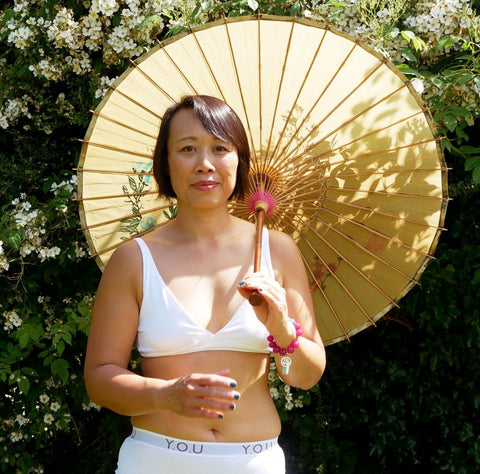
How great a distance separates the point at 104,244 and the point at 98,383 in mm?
541

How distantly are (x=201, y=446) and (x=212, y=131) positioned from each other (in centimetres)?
78

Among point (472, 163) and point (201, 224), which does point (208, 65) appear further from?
point (472, 163)

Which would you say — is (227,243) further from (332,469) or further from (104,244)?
(332,469)

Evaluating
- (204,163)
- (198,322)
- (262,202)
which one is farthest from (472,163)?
(198,322)

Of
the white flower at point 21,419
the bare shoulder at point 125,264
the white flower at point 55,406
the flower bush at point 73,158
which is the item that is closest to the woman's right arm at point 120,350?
the bare shoulder at point 125,264

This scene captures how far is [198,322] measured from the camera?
191cm

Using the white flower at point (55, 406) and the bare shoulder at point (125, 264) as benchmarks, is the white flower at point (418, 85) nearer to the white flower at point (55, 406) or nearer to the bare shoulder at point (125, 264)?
the bare shoulder at point (125, 264)

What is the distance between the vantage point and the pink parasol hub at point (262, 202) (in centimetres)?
212

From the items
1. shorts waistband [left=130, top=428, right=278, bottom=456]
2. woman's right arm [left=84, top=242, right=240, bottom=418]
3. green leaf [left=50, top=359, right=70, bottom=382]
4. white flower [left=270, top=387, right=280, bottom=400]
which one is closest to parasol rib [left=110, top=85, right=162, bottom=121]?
woman's right arm [left=84, top=242, right=240, bottom=418]

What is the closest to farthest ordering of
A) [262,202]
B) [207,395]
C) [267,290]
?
1. [207,395]
2. [267,290]
3. [262,202]

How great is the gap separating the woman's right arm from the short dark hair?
23cm

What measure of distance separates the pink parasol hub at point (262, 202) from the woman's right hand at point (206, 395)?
62 cm

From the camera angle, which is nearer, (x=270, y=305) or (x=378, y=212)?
(x=270, y=305)

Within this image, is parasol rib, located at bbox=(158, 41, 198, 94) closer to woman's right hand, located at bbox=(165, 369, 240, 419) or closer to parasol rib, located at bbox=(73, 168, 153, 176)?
parasol rib, located at bbox=(73, 168, 153, 176)
